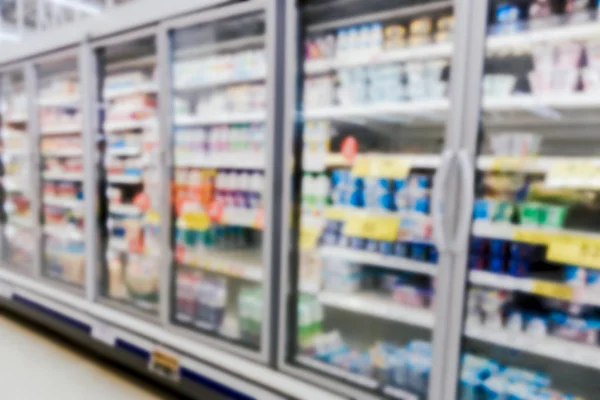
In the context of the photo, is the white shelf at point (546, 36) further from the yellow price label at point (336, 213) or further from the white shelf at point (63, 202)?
the white shelf at point (63, 202)

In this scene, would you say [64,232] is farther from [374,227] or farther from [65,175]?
[374,227]

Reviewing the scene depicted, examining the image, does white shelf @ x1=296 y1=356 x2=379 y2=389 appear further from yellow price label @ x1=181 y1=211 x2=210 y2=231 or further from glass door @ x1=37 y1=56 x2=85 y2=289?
glass door @ x1=37 y1=56 x2=85 y2=289

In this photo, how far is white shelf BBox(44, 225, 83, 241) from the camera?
10.4 ft

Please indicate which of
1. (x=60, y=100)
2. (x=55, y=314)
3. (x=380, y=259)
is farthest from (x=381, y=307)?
(x=60, y=100)

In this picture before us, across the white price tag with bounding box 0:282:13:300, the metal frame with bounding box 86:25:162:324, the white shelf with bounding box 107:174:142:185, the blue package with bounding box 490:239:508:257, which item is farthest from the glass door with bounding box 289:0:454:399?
the white price tag with bounding box 0:282:13:300

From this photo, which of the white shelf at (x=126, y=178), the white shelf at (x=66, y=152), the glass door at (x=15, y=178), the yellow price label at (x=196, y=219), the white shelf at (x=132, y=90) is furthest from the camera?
the glass door at (x=15, y=178)

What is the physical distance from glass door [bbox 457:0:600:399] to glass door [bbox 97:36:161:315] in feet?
6.21

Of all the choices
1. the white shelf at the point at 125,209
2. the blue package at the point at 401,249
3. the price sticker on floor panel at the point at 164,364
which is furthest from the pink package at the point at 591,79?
the white shelf at the point at 125,209

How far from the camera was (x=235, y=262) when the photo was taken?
221 centimetres

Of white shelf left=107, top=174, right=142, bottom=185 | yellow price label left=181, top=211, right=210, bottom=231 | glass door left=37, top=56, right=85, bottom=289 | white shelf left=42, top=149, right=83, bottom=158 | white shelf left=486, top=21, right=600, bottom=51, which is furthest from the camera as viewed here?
glass door left=37, top=56, right=85, bottom=289

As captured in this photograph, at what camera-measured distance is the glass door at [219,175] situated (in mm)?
2168

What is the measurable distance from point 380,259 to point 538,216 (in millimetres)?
594

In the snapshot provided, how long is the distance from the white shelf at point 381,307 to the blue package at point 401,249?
0.21 metres

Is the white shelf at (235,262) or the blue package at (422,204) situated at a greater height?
the blue package at (422,204)
